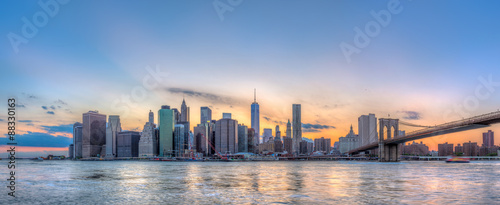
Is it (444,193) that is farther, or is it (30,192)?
(30,192)

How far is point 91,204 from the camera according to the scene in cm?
2825

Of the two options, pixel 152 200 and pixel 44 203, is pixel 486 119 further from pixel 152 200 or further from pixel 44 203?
pixel 44 203

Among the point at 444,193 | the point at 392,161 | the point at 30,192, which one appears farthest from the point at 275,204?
the point at 392,161

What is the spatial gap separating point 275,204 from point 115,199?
13.1 meters

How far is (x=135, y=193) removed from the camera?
114ft

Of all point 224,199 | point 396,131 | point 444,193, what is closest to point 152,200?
point 224,199

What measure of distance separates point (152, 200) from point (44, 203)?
8.08 metres

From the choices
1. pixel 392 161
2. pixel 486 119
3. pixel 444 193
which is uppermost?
pixel 486 119

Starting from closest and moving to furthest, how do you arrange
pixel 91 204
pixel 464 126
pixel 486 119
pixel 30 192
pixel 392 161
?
pixel 91 204 < pixel 30 192 < pixel 486 119 < pixel 464 126 < pixel 392 161

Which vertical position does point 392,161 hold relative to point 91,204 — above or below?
below

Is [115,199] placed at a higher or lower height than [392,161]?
higher

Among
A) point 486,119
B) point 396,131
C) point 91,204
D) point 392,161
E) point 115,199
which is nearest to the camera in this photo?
point 91,204

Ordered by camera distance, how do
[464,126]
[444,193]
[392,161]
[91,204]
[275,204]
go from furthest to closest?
[392,161] → [464,126] → [444,193] → [91,204] → [275,204]

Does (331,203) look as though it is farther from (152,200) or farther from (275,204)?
(152,200)
